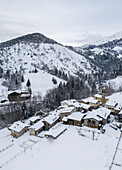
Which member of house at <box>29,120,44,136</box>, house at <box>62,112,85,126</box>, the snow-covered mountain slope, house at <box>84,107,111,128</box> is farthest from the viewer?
the snow-covered mountain slope

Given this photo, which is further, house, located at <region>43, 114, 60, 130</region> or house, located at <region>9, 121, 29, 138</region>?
house, located at <region>43, 114, 60, 130</region>

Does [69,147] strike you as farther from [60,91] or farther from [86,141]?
[60,91]

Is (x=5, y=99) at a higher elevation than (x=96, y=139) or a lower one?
higher

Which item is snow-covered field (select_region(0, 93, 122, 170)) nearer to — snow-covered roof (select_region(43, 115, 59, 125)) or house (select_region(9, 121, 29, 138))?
house (select_region(9, 121, 29, 138))

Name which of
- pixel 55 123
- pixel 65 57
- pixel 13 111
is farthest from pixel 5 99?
pixel 65 57

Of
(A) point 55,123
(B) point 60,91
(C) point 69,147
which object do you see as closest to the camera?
(C) point 69,147

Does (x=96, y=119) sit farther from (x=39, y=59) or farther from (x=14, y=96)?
(x=39, y=59)

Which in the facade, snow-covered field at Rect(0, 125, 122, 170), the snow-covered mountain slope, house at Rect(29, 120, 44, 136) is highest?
the snow-covered mountain slope

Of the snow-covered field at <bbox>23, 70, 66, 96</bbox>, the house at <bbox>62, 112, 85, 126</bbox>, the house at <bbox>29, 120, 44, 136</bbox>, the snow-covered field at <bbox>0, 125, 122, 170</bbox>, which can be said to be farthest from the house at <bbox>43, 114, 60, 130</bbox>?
the snow-covered field at <bbox>23, 70, 66, 96</bbox>

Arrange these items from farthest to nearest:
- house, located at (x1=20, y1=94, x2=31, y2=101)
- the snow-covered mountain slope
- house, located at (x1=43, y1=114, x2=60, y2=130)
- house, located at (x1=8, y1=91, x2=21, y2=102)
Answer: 1. the snow-covered mountain slope
2. house, located at (x1=20, y1=94, x2=31, y2=101)
3. house, located at (x1=8, y1=91, x2=21, y2=102)
4. house, located at (x1=43, y1=114, x2=60, y2=130)
